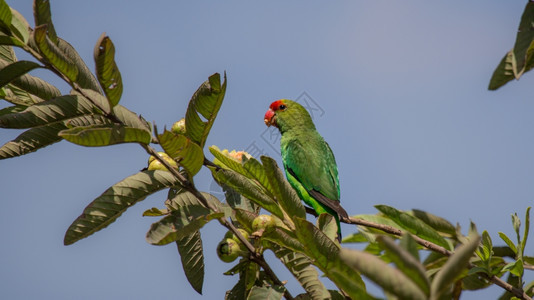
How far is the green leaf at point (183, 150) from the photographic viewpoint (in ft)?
6.41

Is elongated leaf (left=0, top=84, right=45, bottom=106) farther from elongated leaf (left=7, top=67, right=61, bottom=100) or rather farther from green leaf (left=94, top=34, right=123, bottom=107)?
green leaf (left=94, top=34, right=123, bottom=107)

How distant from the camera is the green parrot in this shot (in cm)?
494

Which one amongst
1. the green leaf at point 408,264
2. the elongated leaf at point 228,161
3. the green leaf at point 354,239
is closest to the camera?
the green leaf at point 408,264

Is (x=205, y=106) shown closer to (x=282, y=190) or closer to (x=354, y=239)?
(x=282, y=190)

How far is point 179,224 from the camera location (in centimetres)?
200

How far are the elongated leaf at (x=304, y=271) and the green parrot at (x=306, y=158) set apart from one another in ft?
6.39

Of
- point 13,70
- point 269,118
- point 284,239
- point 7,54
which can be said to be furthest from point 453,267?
point 269,118

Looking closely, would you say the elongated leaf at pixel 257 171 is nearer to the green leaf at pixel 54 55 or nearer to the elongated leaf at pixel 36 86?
the green leaf at pixel 54 55

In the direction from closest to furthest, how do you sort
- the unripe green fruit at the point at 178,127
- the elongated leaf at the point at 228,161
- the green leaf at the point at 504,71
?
the green leaf at the point at 504,71 < the elongated leaf at the point at 228,161 < the unripe green fruit at the point at 178,127

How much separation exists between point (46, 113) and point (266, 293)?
104cm

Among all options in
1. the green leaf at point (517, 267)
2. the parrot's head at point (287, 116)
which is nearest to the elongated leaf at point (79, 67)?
the green leaf at point (517, 267)

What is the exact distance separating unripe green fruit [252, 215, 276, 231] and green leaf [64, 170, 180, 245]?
0.38 meters

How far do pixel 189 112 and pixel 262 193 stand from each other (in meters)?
0.45

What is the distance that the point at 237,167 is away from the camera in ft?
8.48
